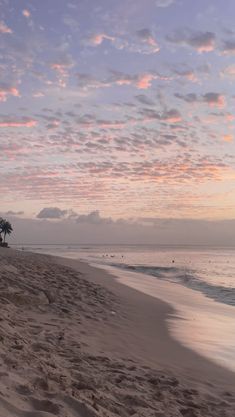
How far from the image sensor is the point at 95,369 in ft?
21.7

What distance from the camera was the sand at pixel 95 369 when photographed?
471 centimetres

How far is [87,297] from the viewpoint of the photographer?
15.6 m

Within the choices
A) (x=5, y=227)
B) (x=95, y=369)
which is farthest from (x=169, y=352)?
(x=5, y=227)

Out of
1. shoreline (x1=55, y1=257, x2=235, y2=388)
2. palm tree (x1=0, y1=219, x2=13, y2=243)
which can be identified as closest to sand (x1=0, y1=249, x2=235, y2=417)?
shoreline (x1=55, y1=257, x2=235, y2=388)

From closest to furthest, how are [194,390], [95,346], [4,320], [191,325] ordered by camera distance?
[194,390] → [4,320] → [95,346] → [191,325]

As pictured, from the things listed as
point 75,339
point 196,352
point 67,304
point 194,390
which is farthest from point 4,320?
point 67,304

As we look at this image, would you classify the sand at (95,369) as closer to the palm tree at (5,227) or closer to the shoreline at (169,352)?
the shoreline at (169,352)

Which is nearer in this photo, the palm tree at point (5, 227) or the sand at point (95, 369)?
the sand at point (95, 369)

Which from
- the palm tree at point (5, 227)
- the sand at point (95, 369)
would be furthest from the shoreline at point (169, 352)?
the palm tree at point (5, 227)

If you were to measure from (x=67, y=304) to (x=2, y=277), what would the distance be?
10.1 ft

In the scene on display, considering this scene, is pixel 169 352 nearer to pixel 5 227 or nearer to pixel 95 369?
pixel 95 369

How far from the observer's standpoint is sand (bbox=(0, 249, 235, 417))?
471 centimetres

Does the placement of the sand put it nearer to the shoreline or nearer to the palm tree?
the shoreline

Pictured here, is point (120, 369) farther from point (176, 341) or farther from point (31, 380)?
point (176, 341)
